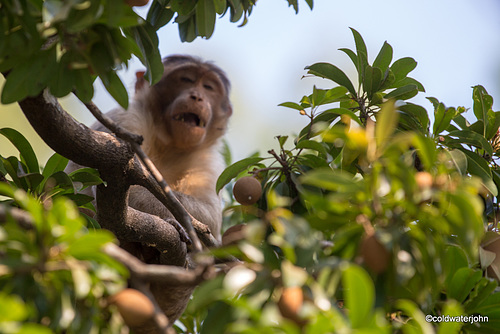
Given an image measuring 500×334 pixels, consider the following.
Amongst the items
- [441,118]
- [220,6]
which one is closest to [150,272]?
[220,6]

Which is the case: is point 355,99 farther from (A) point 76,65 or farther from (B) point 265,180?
(A) point 76,65

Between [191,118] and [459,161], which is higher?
[459,161]

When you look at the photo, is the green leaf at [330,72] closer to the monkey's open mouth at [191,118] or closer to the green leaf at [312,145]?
the green leaf at [312,145]

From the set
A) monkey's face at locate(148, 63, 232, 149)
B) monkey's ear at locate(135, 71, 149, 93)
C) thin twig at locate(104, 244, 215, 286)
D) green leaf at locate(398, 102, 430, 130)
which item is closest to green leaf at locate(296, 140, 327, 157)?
green leaf at locate(398, 102, 430, 130)

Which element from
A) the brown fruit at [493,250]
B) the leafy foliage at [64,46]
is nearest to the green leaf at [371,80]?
the brown fruit at [493,250]

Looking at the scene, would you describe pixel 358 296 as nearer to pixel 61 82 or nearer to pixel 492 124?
pixel 61 82

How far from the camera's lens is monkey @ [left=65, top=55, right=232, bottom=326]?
18.0ft

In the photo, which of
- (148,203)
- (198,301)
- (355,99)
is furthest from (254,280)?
(148,203)

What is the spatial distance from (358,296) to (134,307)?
541mm

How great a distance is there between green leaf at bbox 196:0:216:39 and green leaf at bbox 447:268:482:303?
5.95ft

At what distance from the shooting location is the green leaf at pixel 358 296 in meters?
1.29

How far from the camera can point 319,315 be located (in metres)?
1.29

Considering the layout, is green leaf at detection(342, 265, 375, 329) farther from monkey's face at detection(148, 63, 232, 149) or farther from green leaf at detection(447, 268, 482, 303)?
monkey's face at detection(148, 63, 232, 149)

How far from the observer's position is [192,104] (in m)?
5.85
